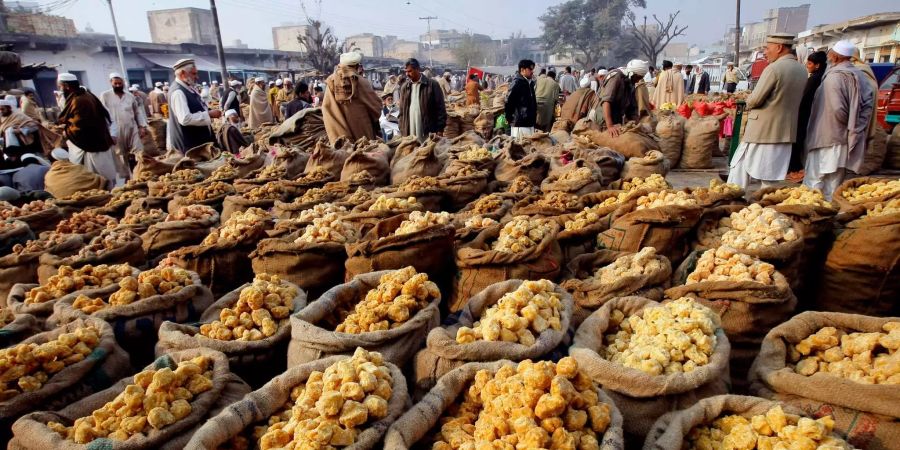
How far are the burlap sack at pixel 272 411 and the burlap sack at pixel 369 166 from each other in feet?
11.8

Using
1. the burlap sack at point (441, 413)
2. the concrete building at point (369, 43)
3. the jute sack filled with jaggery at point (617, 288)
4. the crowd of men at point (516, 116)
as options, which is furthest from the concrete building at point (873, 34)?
the concrete building at point (369, 43)

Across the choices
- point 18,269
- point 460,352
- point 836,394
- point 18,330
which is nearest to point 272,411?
point 460,352

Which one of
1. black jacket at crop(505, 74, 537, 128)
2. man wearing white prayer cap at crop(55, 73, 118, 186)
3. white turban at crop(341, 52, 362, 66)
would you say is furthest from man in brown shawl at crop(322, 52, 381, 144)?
man wearing white prayer cap at crop(55, 73, 118, 186)

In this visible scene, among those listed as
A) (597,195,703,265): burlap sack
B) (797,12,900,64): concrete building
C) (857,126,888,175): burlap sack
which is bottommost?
(857,126,888,175): burlap sack

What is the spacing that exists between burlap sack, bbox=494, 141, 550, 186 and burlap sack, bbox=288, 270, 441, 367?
10.1ft

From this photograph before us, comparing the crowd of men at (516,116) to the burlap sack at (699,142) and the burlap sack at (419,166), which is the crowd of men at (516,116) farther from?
the burlap sack at (419,166)

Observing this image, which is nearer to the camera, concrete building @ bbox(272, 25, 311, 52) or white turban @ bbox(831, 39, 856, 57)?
white turban @ bbox(831, 39, 856, 57)

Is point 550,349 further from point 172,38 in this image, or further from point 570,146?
point 172,38

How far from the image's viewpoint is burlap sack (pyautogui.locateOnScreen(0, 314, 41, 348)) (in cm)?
237

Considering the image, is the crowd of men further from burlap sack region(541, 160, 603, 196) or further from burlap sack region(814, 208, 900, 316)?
burlap sack region(814, 208, 900, 316)

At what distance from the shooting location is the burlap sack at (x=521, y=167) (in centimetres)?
522

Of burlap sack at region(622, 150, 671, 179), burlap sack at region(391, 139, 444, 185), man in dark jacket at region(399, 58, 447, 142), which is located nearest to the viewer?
burlap sack at region(622, 150, 671, 179)

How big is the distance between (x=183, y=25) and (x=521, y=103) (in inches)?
2893

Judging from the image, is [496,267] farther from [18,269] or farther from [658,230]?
[18,269]
